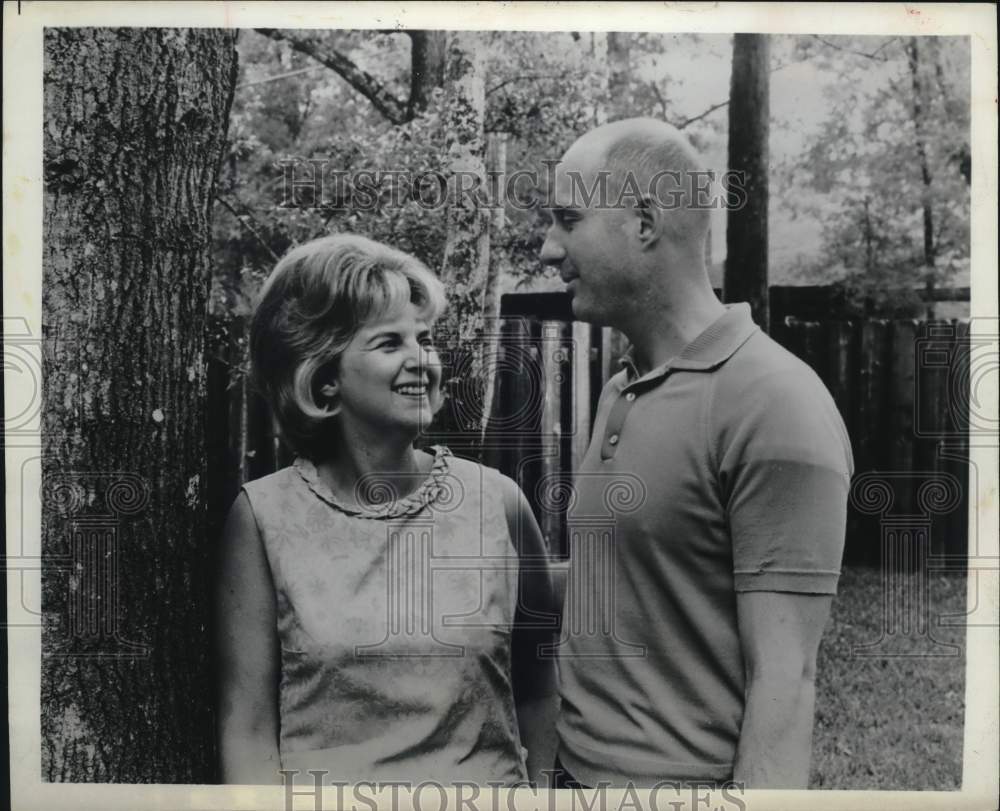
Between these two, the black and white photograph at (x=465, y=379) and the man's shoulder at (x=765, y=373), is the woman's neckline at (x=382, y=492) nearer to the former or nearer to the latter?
the black and white photograph at (x=465, y=379)

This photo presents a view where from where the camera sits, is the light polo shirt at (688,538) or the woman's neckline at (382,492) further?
the woman's neckline at (382,492)

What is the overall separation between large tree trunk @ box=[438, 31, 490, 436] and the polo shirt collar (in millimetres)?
504

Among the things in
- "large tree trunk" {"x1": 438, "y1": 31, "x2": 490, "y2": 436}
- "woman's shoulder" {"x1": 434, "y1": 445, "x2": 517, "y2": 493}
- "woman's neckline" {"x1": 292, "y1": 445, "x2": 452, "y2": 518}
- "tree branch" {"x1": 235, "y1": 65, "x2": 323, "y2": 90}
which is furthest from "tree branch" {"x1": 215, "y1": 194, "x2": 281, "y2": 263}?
"woman's shoulder" {"x1": 434, "y1": 445, "x2": 517, "y2": 493}

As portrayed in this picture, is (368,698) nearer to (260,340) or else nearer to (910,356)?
(260,340)

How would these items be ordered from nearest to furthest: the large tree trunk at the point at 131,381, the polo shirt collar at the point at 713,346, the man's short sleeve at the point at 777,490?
the man's short sleeve at the point at 777,490 → the polo shirt collar at the point at 713,346 → the large tree trunk at the point at 131,381

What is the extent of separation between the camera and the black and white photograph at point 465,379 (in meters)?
2.83

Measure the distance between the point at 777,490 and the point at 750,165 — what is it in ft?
3.30

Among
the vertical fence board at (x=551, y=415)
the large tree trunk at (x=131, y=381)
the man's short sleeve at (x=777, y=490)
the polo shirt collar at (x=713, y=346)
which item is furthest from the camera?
the vertical fence board at (x=551, y=415)

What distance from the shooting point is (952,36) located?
3004 millimetres

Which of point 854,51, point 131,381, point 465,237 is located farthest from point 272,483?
point 854,51

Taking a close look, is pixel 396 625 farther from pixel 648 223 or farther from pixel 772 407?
pixel 648 223

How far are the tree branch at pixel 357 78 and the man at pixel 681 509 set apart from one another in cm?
53

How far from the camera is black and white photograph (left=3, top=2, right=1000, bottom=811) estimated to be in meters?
2.83

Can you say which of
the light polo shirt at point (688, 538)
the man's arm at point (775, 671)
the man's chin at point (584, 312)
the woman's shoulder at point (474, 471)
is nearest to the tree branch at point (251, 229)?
the woman's shoulder at point (474, 471)
